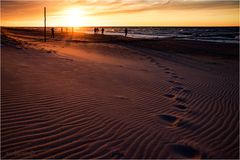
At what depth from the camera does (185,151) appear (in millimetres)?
3930

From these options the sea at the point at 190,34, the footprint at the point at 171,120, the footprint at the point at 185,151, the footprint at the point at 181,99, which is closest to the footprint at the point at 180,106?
the footprint at the point at 181,99

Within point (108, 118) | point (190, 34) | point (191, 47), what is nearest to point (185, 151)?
point (108, 118)

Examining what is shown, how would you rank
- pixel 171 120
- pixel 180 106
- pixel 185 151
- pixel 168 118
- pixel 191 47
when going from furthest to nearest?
pixel 191 47 → pixel 180 106 → pixel 168 118 → pixel 171 120 → pixel 185 151

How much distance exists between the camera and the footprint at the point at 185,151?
3.81 m

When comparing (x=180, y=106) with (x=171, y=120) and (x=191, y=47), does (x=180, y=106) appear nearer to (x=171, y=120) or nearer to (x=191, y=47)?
(x=171, y=120)

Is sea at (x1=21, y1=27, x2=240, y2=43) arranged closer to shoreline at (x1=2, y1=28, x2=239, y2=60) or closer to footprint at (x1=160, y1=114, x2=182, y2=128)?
shoreline at (x1=2, y1=28, x2=239, y2=60)

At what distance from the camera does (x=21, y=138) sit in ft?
12.4

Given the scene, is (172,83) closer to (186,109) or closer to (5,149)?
(186,109)

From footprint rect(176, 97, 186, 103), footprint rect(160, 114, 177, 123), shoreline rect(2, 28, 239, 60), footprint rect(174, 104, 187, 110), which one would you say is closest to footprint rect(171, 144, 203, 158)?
footprint rect(160, 114, 177, 123)

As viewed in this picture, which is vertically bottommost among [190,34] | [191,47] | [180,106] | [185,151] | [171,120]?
[185,151]

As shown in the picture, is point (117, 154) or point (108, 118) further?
point (108, 118)

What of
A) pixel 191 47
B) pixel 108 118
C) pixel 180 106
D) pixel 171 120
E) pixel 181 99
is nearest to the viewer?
pixel 108 118

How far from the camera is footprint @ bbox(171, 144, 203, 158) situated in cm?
381

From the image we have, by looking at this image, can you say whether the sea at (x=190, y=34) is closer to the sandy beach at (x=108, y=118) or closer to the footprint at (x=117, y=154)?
the sandy beach at (x=108, y=118)
